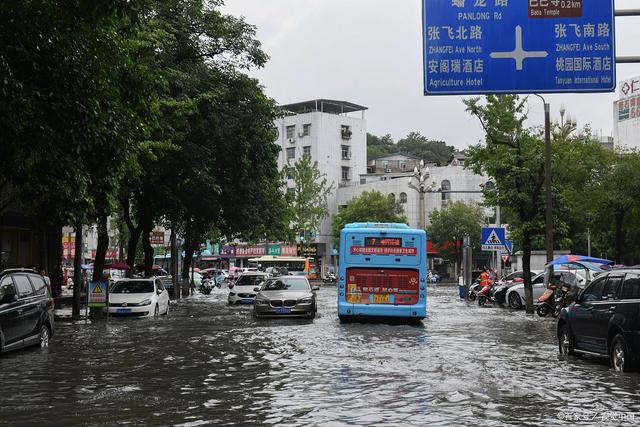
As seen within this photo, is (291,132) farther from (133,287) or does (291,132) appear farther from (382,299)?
(382,299)

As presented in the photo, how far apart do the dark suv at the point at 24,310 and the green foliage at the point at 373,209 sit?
61813mm

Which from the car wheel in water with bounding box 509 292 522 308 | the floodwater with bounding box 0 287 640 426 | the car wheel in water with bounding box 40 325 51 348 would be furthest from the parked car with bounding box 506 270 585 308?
the car wheel in water with bounding box 40 325 51 348

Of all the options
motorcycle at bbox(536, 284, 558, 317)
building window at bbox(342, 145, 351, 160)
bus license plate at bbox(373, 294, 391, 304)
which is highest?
building window at bbox(342, 145, 351, 160)

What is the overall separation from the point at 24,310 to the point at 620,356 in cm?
1117

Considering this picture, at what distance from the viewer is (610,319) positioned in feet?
44.3

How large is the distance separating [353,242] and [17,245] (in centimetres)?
1532

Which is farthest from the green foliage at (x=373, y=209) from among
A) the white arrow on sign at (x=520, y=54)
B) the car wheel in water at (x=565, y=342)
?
the white arrow on sign at (x=520, y=54)

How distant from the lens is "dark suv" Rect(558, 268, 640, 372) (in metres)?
12.9

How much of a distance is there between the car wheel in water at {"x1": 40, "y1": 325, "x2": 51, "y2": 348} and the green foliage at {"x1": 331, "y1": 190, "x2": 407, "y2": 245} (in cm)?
6142

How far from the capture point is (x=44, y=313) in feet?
58.0

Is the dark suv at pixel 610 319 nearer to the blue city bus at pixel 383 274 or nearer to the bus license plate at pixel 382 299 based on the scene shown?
the blue city bus at pixel 383 274

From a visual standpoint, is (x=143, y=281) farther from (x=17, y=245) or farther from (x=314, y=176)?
(x=314, y=176)

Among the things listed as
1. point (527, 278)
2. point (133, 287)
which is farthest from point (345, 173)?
point (133, 287)

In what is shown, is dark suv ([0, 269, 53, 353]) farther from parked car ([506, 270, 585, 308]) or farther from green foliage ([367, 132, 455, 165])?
green foliage ([367, 132, 455, 165])
